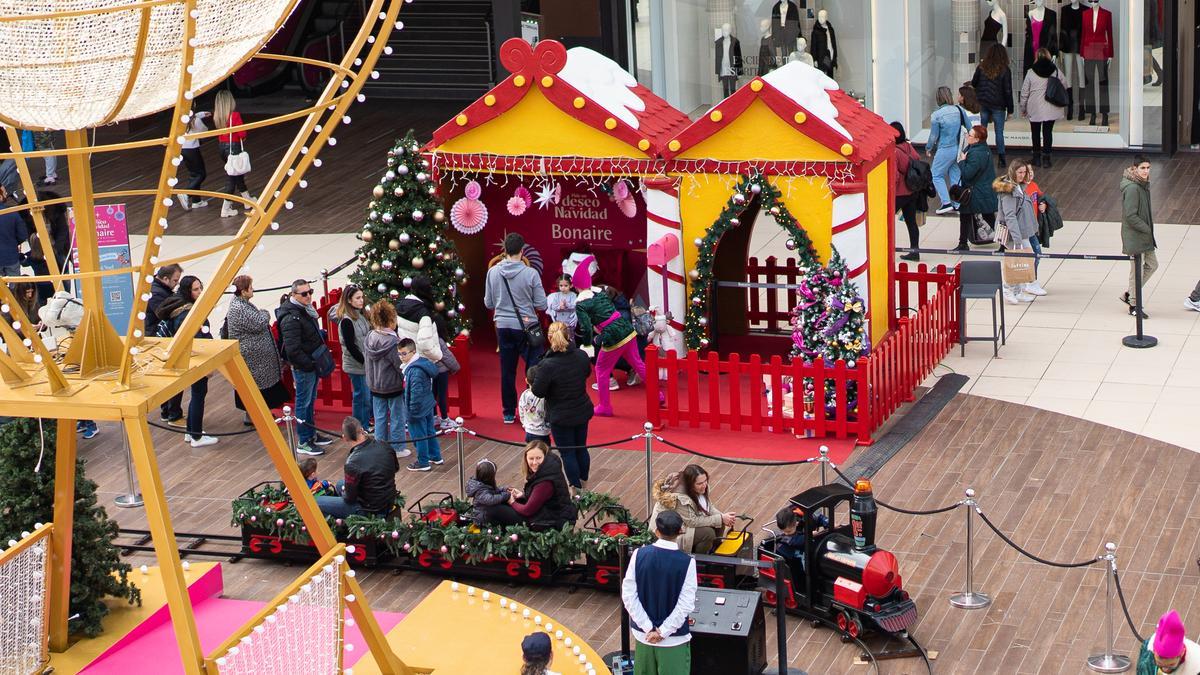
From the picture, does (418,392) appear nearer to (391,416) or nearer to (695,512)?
(391,416)

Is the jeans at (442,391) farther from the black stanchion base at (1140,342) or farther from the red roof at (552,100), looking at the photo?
the black stanchion base at (1140,342)

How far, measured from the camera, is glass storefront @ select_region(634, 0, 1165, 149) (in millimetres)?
23453

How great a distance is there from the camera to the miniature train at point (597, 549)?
33.8ft

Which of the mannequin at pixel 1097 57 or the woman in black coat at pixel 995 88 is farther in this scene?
the mannequin at pixel 1097 57

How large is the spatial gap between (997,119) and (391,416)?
12574 millimetres

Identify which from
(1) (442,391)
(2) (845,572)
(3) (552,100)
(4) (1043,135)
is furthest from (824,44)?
(2) (845,572)

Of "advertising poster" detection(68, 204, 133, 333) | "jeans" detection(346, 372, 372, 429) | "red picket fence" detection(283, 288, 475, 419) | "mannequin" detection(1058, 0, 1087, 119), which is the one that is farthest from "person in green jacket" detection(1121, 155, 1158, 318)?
"advertising poster" detection(68, 204, 133, 333)

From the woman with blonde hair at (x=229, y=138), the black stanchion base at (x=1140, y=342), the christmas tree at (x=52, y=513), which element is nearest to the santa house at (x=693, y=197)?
the black stanchion base at (x=1140, y=342)

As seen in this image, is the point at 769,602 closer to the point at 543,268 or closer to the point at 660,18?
the point at 543,268

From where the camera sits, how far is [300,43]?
30.9 m

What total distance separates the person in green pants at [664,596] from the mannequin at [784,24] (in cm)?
1685

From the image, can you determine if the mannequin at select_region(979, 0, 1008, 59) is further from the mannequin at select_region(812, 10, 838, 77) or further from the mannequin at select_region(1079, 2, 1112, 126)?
the mannequin at select_region(812, 10, 838, 77)

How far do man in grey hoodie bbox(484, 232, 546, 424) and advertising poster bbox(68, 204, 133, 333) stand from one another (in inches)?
143

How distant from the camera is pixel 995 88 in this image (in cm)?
2302
